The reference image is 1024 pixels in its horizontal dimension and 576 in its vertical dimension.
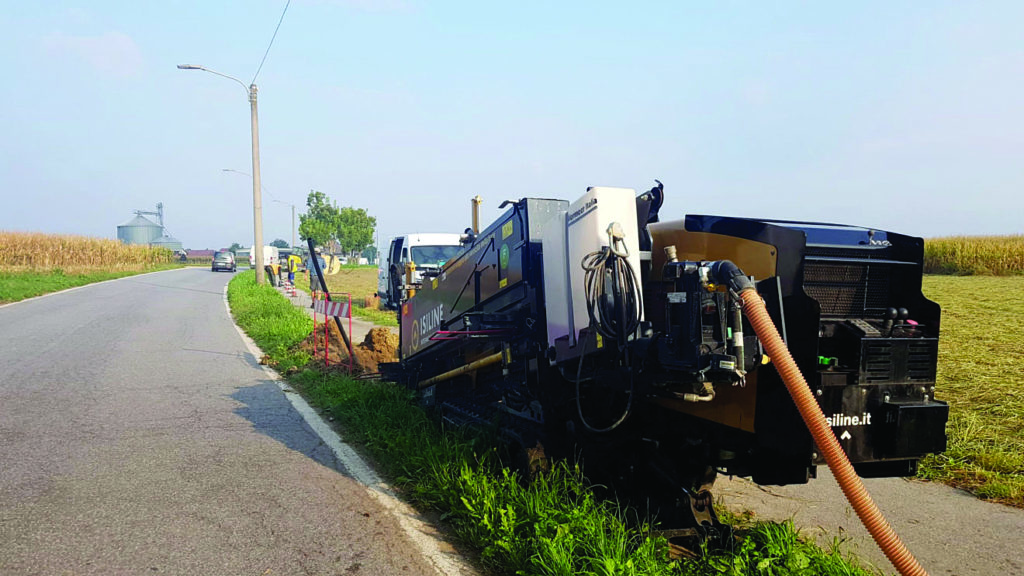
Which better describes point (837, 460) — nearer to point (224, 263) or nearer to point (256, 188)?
point (256, 188)

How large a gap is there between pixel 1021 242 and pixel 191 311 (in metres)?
31.6

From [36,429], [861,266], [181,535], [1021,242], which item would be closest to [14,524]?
[181,535]

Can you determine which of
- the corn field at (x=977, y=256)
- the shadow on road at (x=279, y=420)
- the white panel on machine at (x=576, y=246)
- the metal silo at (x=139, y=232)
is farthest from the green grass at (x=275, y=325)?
the metal silo at (x=139, y=232)

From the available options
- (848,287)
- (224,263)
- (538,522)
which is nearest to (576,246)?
(848,287)

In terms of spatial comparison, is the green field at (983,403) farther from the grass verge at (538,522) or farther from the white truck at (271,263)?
the white truck at (271,263)

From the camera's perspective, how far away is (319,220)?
68.3 meters

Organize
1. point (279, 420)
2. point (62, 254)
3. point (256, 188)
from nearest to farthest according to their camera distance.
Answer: point (279, 420)
point (256, 188)
point (62, 254)

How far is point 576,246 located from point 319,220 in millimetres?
67728

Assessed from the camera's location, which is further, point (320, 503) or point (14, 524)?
point (320, 503)

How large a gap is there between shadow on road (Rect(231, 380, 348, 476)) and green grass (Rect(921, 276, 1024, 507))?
503cm

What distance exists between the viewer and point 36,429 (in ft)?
21.7

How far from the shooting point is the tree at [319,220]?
6650 cm

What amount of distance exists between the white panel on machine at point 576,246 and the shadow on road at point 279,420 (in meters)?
2.53

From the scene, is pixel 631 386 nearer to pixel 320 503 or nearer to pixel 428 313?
pixel 320 503
